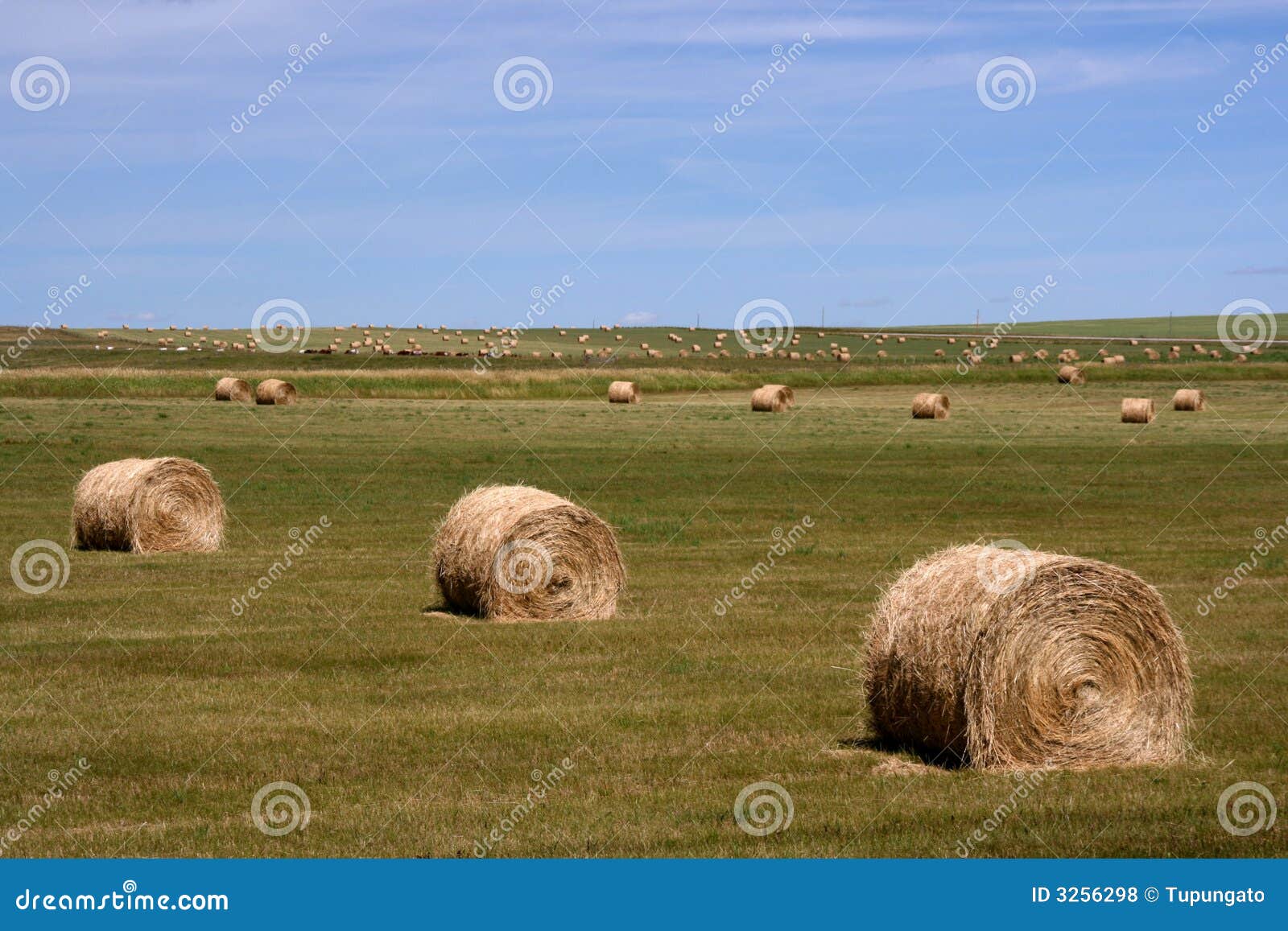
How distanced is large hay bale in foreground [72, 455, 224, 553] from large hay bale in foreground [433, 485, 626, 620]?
304 inches

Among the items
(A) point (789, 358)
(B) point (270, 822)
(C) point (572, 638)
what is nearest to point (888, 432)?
(C) point (572, 638)

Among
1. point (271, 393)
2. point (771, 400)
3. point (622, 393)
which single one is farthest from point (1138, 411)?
point (271, 393)

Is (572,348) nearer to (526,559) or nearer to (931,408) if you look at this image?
(931,408)

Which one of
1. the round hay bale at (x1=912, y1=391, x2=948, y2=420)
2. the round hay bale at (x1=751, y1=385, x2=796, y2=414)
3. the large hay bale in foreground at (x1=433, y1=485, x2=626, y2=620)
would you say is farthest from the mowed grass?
the round hay bale at (x1=751, y1=385, x2=796, y2=414)

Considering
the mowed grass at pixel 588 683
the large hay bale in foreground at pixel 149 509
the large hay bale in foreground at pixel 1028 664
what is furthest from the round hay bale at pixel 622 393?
the large hay bale in foreground at pixel 1028 664

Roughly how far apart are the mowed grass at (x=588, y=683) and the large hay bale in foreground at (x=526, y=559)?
0.58 meters

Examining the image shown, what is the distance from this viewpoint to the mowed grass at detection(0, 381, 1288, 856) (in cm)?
1003

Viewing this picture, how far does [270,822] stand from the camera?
9.99 metres

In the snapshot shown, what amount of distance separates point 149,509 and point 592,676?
492 inches

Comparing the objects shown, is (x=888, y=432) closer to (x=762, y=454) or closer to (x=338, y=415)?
(x=762, y=454)

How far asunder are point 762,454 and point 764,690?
103 feet

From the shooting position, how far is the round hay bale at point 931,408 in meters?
62.8

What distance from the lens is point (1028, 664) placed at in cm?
1180

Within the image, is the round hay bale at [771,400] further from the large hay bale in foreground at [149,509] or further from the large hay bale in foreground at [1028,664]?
the large hay bale in foreground at [1028,664]
